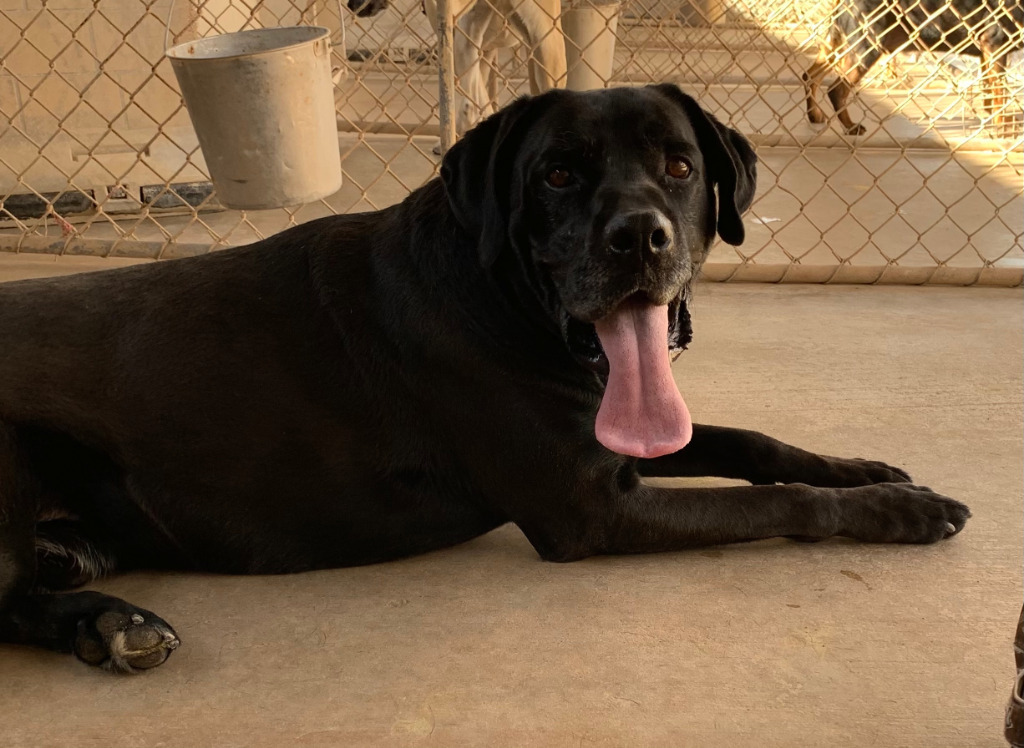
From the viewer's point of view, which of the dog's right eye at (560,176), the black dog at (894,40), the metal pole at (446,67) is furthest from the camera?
the black dog at (894,40)

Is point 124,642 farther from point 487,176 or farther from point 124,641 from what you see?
point 487,176

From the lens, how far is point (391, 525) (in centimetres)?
247

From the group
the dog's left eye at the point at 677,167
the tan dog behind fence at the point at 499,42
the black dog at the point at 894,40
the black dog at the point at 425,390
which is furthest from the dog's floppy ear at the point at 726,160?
the black dog at the point at 894,40

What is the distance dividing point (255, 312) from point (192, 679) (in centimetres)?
83

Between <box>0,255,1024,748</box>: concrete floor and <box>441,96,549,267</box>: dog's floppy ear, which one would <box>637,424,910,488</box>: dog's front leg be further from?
<box>441,96,549,267</box>: dog's floppy ear

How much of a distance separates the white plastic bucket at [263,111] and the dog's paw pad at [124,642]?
1.73 metres

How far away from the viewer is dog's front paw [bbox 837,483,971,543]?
2465 mm

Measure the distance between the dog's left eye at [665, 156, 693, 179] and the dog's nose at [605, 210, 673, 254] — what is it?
213 millimetres

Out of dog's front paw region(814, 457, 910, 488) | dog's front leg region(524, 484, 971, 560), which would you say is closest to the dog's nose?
dog's front leg region(524, 484, 971, 560)

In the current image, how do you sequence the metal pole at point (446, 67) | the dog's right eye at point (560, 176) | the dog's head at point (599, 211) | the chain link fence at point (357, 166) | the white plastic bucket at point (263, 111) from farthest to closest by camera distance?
the chain link fence at point (357, 166)
the metal pole at point (446, 67)
the white plastic bucket at point (263, 111)
the dog's right eye at point (560, 176)
the dog's head at point (599, 211)

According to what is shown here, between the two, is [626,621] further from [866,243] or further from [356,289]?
[866,243]

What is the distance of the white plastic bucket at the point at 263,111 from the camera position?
3268mm

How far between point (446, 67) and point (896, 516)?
258cm

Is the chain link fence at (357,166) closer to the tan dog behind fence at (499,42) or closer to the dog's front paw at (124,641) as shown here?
the tan dog behind fence at (499,42)
